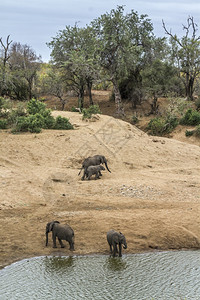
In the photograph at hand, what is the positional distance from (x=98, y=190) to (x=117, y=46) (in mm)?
22649

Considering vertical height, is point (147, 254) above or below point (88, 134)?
below

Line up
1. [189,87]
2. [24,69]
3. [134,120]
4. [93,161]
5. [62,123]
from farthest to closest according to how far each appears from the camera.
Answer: [24,69] → [189,87] → [134,120] → [62,123] → [93,161]

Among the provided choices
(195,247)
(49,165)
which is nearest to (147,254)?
(195,247)

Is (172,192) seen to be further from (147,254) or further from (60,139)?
(60,139)

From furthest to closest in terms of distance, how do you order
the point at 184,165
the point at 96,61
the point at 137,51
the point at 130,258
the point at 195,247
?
the point at 137,51
the point at 96,61
the point at 184,165
the point at 195,247
the point at 130,258

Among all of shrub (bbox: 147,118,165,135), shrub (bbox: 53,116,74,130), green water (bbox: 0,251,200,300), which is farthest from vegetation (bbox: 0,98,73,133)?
green water (bbox: 0,251,200,300)

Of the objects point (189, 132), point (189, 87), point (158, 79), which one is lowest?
point (189, 132)

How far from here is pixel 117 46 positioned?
33.9m

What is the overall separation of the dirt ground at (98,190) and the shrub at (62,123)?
1.41 feet

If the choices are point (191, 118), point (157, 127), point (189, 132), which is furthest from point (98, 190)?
point (191, 118)

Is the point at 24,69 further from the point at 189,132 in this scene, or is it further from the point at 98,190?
the point at 98,190

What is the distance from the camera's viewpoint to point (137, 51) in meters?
36.6

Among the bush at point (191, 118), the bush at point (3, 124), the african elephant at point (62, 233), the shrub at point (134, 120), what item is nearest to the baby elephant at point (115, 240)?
the african elephant at point (62, 233)

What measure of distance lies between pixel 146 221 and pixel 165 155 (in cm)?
890
